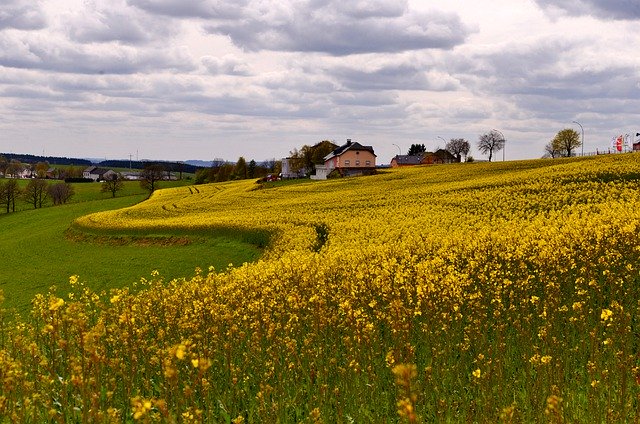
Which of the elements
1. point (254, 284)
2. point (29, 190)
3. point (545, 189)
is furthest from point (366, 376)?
point (29, 190)

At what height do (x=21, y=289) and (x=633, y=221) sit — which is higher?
(x=633, y=221)

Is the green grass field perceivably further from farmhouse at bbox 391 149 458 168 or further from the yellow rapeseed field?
farmhouse at bbox 391 149 458 168

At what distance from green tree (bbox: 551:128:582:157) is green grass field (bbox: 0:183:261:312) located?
370 ft

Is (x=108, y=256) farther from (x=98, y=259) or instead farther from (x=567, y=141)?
(x=567, y=141)

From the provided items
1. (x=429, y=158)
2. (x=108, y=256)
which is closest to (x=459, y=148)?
(x=429, y=158)

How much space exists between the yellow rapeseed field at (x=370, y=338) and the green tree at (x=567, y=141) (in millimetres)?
112408

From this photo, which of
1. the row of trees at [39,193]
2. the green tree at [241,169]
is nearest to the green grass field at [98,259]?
the row of trees at [39,193]

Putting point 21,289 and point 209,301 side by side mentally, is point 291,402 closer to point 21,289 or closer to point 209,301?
point 209,301

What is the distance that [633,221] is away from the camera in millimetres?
19562

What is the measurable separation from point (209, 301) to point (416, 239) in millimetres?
14109

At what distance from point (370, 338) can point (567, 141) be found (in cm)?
13768

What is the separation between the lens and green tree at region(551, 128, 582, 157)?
133 m

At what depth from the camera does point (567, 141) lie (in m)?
134

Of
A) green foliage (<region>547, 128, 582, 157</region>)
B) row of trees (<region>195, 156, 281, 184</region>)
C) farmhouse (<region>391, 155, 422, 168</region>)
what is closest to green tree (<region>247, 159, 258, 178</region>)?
row of trees (<region>195, 156, 281, 184</region>)
